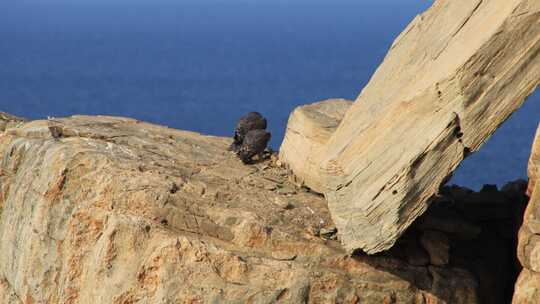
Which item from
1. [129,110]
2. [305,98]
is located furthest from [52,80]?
[305,98]

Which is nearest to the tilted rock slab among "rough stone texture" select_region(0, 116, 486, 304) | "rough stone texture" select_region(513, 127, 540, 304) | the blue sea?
"rough stone texture" select_region(0, 116, 486, 304)

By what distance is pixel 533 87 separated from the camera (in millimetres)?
13742

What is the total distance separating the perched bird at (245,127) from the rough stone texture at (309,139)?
1131mm

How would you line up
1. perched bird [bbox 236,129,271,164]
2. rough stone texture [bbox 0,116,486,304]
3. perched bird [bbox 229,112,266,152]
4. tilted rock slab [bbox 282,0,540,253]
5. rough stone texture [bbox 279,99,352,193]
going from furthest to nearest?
perched bird [bbox 229,112,266,152], perched bird [bbox 236,129,271,164], rough stone texture [bbox 279,99,352,193], rough stone texture [bbox 0,116,486,304], tilted rock slab [bbox 282,0,540,253]

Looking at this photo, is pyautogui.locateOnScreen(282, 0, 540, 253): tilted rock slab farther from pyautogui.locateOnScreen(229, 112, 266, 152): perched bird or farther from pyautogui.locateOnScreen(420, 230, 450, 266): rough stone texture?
pyautogui.locateOnScreen(229, 112, 266, 152): perched bird

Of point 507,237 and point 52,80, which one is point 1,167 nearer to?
point 507,237

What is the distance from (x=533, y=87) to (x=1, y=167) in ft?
31.2

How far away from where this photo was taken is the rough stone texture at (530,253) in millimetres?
14695

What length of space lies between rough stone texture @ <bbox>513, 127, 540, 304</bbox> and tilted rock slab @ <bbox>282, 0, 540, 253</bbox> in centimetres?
151

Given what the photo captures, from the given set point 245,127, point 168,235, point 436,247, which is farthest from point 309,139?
point 168,235

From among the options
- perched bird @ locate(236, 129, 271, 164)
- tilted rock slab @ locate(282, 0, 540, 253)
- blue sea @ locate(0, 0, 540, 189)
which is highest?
blue sea @ locate(0, 0, 540, 189)

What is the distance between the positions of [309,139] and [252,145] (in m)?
1.40

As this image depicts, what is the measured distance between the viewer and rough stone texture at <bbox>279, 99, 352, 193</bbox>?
56.9 ft

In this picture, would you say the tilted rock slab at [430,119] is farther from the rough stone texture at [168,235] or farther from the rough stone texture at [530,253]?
the rough stone texture at [530,253]
